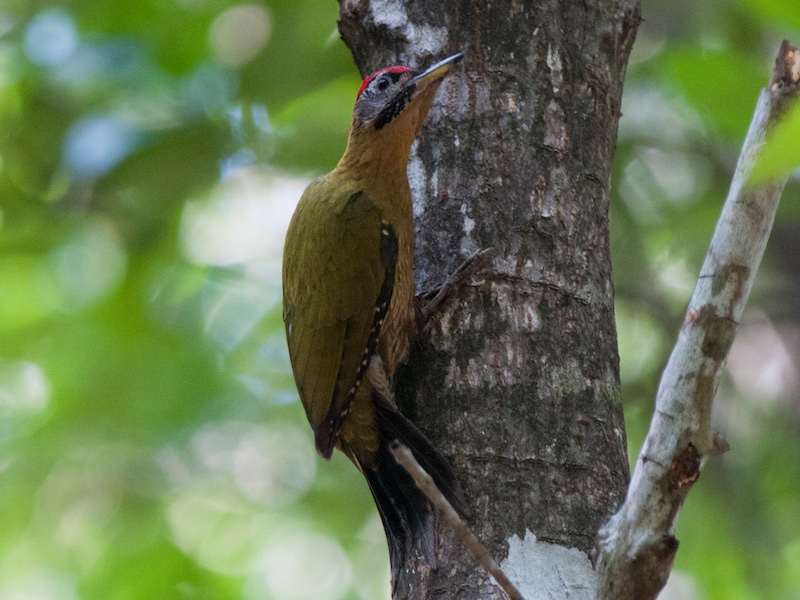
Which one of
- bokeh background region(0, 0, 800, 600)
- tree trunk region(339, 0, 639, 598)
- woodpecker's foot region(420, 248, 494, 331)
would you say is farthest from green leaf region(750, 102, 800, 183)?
bokeh background region(0, 0, 800, 600)

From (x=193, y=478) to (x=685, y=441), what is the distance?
448 cm

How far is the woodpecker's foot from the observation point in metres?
2.45

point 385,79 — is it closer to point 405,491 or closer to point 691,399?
point 405,491

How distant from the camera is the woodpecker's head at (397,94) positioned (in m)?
2.67

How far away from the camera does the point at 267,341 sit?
200 inches

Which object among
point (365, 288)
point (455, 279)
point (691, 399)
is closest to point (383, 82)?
point (365, 288)

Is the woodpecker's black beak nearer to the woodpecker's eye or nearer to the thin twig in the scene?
the woodpecker's eye

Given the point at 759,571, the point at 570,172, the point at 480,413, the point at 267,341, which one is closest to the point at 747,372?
the point at 759,571

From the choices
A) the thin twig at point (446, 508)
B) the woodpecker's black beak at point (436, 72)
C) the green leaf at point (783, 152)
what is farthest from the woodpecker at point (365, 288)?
the green leaf at point (783, 152)

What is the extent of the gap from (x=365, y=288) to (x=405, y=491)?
688mm

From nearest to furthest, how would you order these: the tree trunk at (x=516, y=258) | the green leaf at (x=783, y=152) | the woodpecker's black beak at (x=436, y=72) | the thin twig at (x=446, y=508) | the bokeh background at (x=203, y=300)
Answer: the green leaf at (x=783, y=152)
the thin twig at (x=446, y=508)
the tree trunk at (x=516, y=258)
the woodpecker's black beak at (x=436, y=72)
the bokeh background at (x=203, y=300)

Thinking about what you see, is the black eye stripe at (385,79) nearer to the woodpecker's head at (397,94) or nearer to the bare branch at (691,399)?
the woodpecker's head at (397,94)

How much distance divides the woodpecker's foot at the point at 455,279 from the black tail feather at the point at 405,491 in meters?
0.28

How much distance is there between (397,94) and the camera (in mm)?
2883
